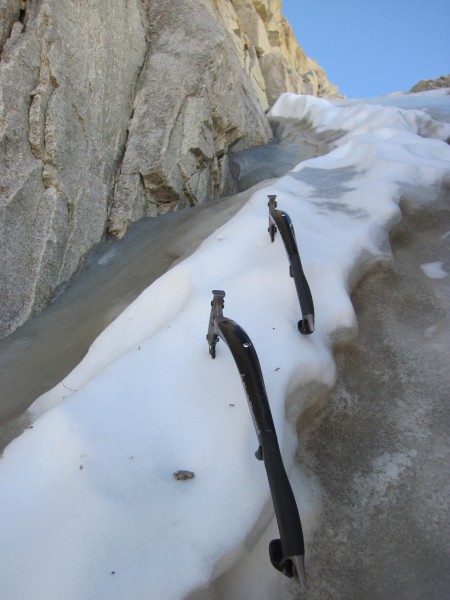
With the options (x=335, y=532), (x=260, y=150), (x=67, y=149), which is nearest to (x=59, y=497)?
(x=335, y=532)

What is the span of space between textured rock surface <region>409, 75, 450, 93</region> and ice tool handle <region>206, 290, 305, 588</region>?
20546mm

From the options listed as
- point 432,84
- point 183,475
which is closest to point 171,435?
point 183,475

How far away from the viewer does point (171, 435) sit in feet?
7.27

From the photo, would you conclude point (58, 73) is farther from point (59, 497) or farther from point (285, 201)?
point (59, 497)

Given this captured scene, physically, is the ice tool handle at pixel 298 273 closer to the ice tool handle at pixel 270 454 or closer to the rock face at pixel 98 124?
the ice tool handle at pixel 270 454

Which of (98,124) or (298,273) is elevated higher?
→ (98,124)

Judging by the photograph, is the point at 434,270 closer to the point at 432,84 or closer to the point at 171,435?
the point at 171,435

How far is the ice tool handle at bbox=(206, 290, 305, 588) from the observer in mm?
1513

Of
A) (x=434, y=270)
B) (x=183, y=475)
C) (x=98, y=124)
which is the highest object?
(x=98, y=124)

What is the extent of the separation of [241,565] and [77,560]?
0.73 meters

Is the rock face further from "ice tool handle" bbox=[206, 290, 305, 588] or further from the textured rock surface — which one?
the textured rock surface

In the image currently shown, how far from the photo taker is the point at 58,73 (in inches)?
207

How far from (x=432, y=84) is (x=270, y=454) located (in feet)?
73.1

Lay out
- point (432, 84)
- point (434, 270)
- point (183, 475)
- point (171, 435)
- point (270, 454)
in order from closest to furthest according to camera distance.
Result: point (270, 454), point (183, 475), point (171, 435), point (434, 270), point (432, 84)
